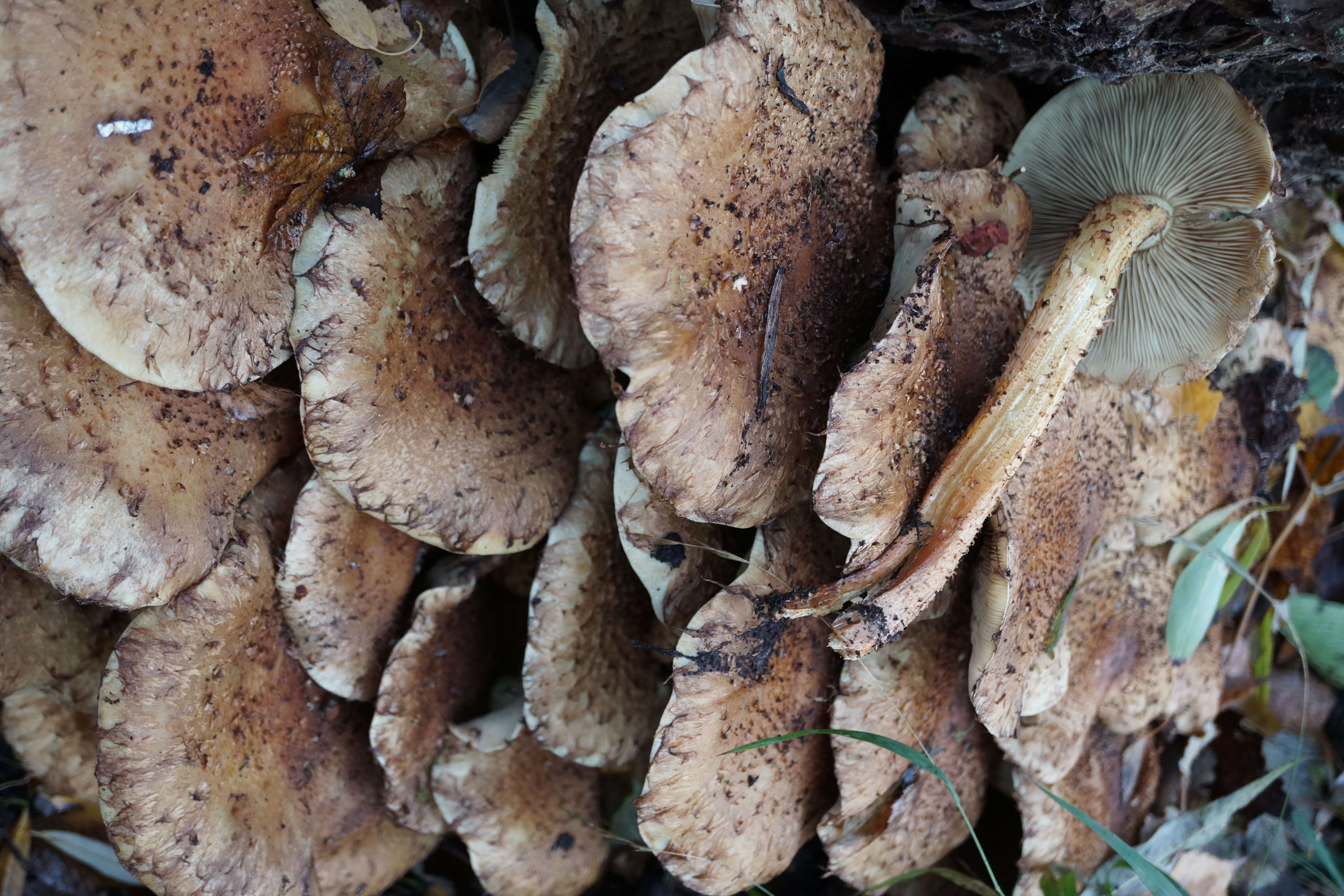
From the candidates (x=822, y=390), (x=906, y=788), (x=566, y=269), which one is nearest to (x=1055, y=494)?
(x=822, y=390)

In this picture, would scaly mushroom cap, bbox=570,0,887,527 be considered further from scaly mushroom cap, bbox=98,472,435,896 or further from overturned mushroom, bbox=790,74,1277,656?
scaly mushroom cap, bbox=98,472,435,896

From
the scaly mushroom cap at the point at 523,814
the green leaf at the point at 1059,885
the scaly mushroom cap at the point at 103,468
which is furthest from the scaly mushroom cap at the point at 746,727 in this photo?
the scaly mushroom cap at the point at 103,468

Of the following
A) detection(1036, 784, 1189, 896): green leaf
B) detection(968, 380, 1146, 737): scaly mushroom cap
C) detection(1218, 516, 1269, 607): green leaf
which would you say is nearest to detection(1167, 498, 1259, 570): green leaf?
detection(1218, 516, 1269, 607): green leaf

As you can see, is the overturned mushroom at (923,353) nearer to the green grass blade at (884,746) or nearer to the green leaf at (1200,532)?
the green grass blade at (884,746)

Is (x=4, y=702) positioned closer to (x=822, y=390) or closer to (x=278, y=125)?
(x=278, y=125)

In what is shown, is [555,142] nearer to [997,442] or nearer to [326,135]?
[326,135]
